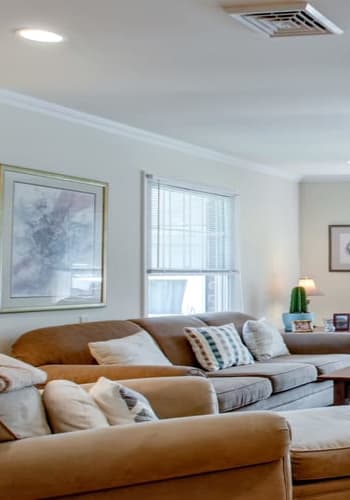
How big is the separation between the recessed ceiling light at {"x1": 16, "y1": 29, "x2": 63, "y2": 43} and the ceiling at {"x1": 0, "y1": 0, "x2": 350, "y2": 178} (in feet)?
0.17

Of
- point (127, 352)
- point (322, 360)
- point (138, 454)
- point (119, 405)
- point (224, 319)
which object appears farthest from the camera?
point (224, 319)

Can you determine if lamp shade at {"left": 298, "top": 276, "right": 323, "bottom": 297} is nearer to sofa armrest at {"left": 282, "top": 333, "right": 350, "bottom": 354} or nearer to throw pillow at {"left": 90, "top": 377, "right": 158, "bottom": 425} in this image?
sofa armrest at {"left": 282, "top": 333, "right": 350, "bottom": 354}

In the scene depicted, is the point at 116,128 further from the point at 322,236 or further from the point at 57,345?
the point at 322,236

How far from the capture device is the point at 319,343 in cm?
660

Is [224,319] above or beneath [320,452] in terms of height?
above

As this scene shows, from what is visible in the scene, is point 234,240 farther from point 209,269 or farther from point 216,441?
point 216,441

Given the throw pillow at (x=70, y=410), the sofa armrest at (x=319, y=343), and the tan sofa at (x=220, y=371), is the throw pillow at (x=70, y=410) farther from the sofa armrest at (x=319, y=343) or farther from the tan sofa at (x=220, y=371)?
the sofa armrest at (x=319, y=343)

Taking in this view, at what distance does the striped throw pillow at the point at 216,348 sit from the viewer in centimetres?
550

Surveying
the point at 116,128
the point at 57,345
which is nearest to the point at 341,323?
the point at 116,128

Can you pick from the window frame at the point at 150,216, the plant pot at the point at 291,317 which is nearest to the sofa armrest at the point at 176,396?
the window frame at the point at 150,216

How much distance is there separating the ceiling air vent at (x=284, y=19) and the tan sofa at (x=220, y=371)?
1.80 m

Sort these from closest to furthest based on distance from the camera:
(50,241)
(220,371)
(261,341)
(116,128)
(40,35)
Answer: (40,35)
(50,241)
(220,371)
(116,128)
(261,341)

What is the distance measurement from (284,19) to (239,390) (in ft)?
7.44

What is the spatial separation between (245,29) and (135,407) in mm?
1721
